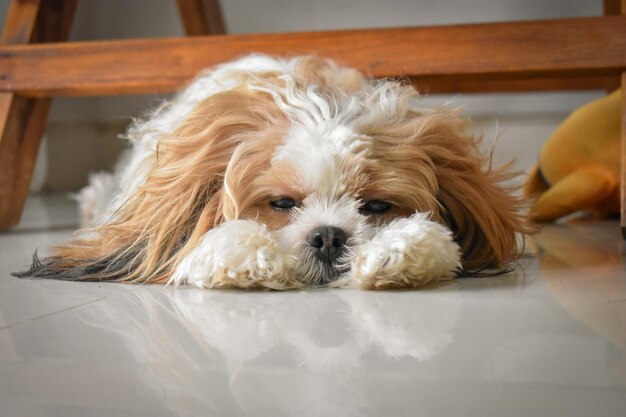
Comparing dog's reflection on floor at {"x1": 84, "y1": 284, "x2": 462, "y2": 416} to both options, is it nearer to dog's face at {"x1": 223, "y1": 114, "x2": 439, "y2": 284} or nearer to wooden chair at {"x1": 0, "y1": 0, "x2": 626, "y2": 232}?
dog's face at {"x1": 223, "y1": 114, "x2": 439, "y2": 284}

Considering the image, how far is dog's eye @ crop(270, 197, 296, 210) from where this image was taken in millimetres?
1586

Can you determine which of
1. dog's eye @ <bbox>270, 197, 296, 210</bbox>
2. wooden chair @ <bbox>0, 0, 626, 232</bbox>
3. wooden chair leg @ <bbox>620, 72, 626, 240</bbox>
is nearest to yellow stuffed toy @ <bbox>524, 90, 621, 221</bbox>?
wooden chair @ <bbox>0, 0, 626, 232</bbox>

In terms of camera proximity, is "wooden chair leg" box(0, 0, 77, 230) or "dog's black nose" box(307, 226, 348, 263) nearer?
"dog's black nose" box(307, 226, 348, 263)

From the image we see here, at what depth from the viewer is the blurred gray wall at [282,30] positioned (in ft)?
14.4

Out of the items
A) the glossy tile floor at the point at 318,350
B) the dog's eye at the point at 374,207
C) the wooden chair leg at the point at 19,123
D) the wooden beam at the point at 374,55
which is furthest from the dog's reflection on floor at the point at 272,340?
the wooden chair leg at the point at 19,123

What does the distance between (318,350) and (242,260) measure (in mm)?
480

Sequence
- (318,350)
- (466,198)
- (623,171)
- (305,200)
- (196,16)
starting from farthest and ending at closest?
(196,16), (623,171), (466,198), (305,200), (318,350)

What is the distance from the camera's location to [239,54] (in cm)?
233

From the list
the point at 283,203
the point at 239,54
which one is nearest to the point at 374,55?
the point at 239,54

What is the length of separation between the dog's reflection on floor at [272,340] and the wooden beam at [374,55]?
944 mm

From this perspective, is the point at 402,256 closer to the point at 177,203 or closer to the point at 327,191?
the point at 327,191

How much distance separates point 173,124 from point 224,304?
2.34 ft

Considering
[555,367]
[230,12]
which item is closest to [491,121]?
[230,12]

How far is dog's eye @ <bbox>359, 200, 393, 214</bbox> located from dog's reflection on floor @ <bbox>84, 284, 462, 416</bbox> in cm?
21
